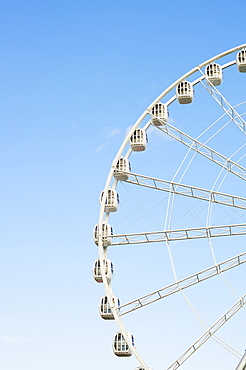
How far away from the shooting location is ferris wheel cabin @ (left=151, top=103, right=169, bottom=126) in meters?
35.8

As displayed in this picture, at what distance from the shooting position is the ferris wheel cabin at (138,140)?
35.6m

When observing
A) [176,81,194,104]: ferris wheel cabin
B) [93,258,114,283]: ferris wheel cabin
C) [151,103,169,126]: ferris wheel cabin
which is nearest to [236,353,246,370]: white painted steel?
[93,258,114,283]: ferris wheel cabin

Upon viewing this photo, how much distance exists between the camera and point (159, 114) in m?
35.9

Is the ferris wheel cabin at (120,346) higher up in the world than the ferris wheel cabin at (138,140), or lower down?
lower down

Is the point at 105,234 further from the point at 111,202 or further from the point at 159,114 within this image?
the point at 159,114

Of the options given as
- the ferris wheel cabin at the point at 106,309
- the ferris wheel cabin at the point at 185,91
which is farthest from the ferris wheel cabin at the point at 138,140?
the ferris wheel cabin at the point at 106,309

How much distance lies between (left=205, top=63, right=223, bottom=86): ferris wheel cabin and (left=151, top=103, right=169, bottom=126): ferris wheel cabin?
2627mm

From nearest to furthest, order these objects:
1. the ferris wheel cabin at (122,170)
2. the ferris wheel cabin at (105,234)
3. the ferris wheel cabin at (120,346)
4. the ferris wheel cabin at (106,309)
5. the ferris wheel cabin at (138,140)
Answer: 1. the ferris wheel cabin at (120,346)
2. the ferris wheel cabin at (106,309)
3. the ferris wheel cabin at (105,234)
4. the ferris wheel cabin at (122,170)
5. the ferris wheel cabin at (138,140)

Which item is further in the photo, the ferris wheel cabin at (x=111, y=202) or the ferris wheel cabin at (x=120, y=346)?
the ferris wheel cabin at (x=111, y=202)

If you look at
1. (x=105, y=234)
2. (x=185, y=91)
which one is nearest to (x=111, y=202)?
(x=105, y=234)

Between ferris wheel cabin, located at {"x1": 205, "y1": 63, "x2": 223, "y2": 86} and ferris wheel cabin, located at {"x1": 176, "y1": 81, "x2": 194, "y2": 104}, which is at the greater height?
ferris wheel cabin, located at {"x1": 205, "y1": 63, "x2": 223, "y2": 86}

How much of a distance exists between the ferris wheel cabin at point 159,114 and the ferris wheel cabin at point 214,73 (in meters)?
2.63

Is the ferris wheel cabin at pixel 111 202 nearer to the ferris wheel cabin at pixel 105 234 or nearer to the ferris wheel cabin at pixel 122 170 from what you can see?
the ferris wheel cabin at pixel 105 234

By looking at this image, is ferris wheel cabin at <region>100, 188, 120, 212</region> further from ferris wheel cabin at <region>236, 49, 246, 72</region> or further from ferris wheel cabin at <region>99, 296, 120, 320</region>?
ferris wheel cabin at <region>236, 49, 246, 72</region>
